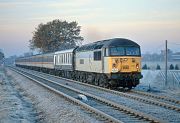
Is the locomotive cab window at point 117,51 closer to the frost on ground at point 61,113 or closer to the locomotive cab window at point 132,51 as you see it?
the locomotive cab window at point 132,51

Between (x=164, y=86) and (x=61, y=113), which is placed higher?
(x=164, y=86)

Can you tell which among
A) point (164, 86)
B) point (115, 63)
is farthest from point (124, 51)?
point (164, 86)

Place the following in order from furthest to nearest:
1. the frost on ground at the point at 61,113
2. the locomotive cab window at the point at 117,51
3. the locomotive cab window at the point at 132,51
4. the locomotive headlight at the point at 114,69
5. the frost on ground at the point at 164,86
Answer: the locomotive cab window at the point at 132,51, the locomotive cab window at the point at 117,51, the locomotive headlight at the point at 114,69, the frost on ground at the point at 164,86, the frost on ground at the point at 61,113

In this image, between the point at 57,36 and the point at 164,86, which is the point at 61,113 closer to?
the point at 164,86

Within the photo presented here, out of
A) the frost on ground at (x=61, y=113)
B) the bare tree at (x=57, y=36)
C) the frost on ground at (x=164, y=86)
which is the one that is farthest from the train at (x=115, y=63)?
the bare tree at (x=57, y=36)

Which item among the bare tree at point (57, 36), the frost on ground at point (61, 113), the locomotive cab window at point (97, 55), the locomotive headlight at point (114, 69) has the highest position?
the bare tree at point (57, 36)

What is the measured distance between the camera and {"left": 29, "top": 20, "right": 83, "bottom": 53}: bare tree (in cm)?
8750

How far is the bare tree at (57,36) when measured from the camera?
87.5 m

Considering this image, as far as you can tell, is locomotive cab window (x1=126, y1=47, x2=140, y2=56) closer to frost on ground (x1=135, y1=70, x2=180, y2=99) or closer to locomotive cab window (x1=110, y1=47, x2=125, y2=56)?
locomotive cab window (x1=110, y1=47, x2=125, y2=56)

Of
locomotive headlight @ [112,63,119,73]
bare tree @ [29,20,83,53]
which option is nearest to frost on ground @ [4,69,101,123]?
locomotive headlight @ [112,63,119,73]

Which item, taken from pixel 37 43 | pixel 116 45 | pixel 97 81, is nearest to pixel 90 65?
pixel 97 81

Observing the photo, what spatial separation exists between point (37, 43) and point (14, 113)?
76.1 meters

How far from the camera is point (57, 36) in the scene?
291ft

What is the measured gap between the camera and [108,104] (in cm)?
1772
